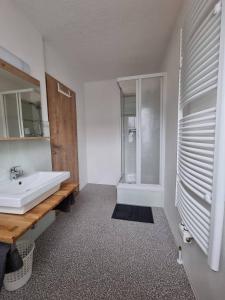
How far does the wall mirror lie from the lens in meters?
1.41

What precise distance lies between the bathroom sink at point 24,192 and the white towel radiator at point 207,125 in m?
1.17

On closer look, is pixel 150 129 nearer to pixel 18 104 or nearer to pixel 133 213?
pixel 133 213

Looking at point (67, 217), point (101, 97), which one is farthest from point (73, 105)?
point (67, 217)

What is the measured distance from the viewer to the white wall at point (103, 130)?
142 inches

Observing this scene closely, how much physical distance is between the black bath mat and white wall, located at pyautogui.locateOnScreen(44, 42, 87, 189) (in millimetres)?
1256

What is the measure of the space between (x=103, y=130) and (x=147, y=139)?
1.29 m

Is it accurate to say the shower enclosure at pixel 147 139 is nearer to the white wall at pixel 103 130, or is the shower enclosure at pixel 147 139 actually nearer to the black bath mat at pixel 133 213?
the black bath mat at pixel 133 213

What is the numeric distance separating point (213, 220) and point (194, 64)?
1052mm

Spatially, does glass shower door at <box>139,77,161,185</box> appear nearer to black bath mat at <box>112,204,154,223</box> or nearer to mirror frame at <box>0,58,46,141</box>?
black bath mat at <box>112,204,154,223</box>

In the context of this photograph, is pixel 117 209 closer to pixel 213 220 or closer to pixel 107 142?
pixel 107 142

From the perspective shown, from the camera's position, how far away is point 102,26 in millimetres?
1866

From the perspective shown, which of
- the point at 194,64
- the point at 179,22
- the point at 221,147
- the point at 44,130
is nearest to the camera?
the point at 221,147

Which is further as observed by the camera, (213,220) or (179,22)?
(179,22)

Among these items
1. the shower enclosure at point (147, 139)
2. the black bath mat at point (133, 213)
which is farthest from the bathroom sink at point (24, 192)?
the shower enclosure at point (147, 139)
